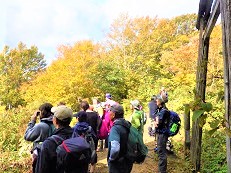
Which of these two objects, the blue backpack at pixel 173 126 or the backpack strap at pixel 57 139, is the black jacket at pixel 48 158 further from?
the blue backpack at pixel 173 126

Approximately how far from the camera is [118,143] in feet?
13.0

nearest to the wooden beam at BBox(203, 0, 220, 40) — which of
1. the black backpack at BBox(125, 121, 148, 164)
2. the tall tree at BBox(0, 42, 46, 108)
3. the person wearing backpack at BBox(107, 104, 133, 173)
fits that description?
the person wearing backpack at BBox(107, 104, 133, 173)

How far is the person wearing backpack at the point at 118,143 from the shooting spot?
3.96 metres

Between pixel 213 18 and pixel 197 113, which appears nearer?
pixel 197 113

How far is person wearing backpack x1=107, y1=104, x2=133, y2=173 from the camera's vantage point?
396cm

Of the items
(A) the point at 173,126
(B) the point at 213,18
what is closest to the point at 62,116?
(B) the point at 213,18

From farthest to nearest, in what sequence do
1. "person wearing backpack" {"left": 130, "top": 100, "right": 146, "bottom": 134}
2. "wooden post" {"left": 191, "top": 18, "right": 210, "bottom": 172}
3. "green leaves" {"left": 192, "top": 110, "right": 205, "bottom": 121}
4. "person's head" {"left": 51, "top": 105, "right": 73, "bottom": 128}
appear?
1. "person wearing backpack" {"left": 130, "top": 100, "right": 146, "bottom": 134}
2. "wooden post" {"left": 191, "top": 18, "right": 210, "bottom": 172}
3. "person's head" {"left": 51, "top": 105, "right": 73, "bottom": 128}
4. "green leaves" {"left": 192, "top": 110, "right": 205, "bottom": 121}

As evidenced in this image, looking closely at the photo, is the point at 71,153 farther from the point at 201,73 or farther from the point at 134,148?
the point at 201,73

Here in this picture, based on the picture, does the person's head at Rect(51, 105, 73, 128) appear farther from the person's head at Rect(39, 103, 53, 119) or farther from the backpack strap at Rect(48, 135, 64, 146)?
the person's head at Rect(39, 103, 53, 119)

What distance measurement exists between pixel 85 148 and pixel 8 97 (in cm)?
3246

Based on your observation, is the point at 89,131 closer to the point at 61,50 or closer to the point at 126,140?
the point at 126,140

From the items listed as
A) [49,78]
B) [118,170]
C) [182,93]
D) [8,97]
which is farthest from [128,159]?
[8,97]

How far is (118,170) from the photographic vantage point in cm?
422

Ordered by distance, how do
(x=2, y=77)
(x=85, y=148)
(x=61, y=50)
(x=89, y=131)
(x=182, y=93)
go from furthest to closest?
(x=2, y=77), (x=61, y=50), (x=182, y=93), (x=89, y=131), (x=85, y=148)
